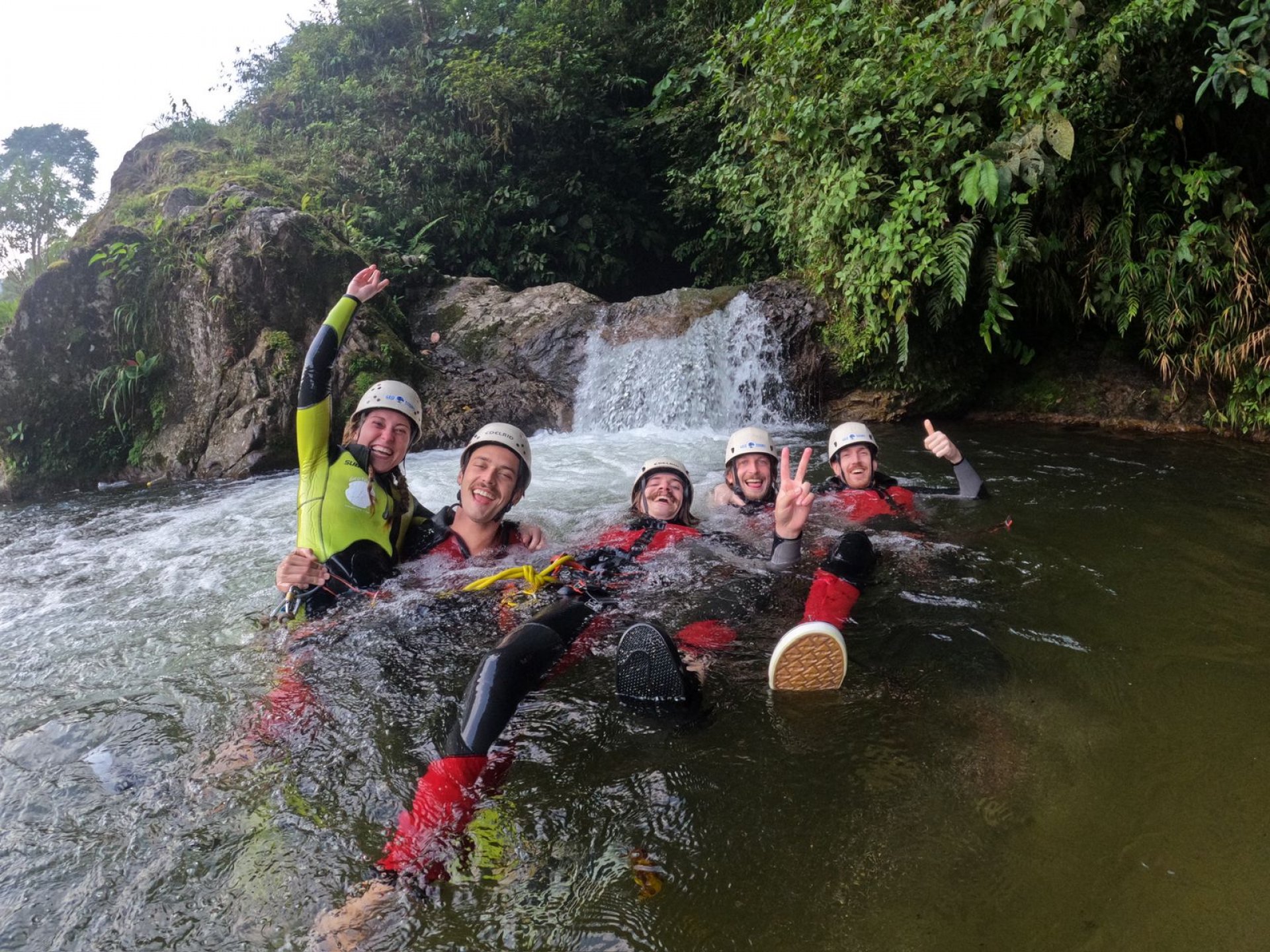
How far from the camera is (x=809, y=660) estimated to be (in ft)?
9.22

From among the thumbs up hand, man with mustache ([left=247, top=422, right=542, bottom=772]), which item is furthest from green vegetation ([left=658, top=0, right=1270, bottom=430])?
man with mustache ([left=247, top=422, right=542, bottom=772])

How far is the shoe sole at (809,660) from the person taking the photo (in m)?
2.74

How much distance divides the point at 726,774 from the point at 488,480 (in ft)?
7.28

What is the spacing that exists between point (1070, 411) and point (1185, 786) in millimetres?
8460

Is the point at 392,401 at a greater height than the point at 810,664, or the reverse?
the point at 392,401

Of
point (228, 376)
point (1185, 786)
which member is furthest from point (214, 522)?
point (1185, 786)

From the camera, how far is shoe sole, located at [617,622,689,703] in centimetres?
273

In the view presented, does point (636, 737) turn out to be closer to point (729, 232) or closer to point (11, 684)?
point (11, 684)

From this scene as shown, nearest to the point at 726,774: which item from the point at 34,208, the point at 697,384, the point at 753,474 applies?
the point at 753,474

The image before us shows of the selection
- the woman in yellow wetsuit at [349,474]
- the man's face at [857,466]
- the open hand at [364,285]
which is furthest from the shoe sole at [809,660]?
the open hand at [364,285]

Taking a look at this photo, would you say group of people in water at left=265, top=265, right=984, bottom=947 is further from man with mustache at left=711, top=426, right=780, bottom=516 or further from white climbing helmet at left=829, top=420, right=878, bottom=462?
white climbing helmet at left=829, top=420, right=878, bottom=462

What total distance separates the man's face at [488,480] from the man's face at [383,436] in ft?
1.34

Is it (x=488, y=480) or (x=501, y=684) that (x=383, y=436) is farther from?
(x=501, y=684)

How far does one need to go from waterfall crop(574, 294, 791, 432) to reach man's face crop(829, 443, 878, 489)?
461cm
